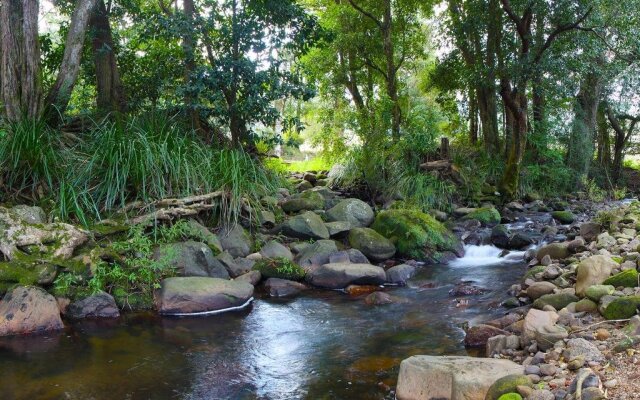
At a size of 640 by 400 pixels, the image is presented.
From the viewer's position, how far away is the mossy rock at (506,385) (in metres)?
3.14

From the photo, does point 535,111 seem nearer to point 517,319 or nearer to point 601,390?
point 517,319

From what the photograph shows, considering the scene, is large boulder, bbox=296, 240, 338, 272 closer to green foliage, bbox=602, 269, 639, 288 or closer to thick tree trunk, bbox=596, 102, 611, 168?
green foliage, bbox=602, 269, 639, 288

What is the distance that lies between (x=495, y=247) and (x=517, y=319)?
14.9ft

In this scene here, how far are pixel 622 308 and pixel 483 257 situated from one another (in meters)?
4.93

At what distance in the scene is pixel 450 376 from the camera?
3.47 metres

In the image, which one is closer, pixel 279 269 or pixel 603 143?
pixel 279 269

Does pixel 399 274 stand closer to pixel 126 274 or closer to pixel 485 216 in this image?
pixel 126 274

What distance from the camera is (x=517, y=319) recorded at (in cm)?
485

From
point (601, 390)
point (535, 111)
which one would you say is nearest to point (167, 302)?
point (601, 390)

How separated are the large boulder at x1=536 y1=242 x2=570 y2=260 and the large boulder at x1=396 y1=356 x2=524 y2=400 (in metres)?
3.91

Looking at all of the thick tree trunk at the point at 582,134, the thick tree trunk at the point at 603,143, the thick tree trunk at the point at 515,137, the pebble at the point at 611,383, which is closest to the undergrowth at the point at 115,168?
the pebble at the point at 611,383

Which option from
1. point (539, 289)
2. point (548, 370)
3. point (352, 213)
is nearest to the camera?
point (548, 370)

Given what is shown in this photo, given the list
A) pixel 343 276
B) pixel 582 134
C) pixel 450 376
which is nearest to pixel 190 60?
pixel 343 276

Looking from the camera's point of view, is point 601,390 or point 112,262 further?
point 112,262
